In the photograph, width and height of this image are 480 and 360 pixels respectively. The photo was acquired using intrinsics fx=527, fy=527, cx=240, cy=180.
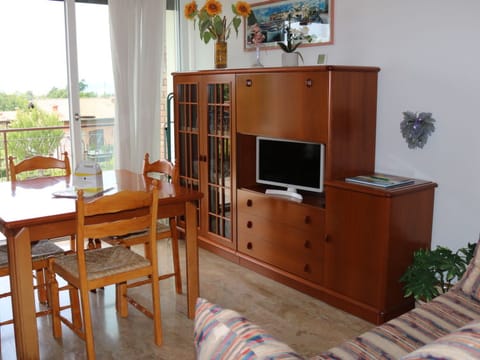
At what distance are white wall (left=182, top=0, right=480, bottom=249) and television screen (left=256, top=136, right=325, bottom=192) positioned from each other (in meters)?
0.42

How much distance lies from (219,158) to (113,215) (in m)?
1.56

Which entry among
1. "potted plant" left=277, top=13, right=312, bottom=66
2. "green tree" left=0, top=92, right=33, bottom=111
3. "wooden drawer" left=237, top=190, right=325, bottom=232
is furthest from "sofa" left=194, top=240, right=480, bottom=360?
"green tree" left=0, top=92, right=33, bottom=111

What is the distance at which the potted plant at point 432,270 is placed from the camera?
2771 millimetres

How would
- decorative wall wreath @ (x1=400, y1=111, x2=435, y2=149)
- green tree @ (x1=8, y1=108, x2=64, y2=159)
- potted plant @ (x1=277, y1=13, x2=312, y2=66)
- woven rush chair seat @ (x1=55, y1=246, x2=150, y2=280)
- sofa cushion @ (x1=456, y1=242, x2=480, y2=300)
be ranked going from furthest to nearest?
green tree @ (x1=8, y1=108, x2=64, y2=159) → potted plant @ (x1=277, y1=13, x2=312, y2=66) → decorative wall wreath @ (x1=400, y1=111, x2=435, y2=149) → woven rush chair seat @ (x1=55, y1=246, x2=150, y2=280) → sofa cushion @ (x1=456, y1=242, x2=480, y2=300)

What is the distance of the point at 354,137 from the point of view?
131 inches

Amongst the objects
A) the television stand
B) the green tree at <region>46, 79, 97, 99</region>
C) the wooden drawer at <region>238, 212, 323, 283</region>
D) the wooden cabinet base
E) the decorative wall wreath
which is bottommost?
the wooden cabinet base

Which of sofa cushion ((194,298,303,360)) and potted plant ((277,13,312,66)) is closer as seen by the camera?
sofa cushion ((194,298,303,360))

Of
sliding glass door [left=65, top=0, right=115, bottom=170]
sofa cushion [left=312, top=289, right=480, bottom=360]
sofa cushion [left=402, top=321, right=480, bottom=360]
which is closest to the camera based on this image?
sofa cushion [left=402, top=321, right=480, bottom=360]

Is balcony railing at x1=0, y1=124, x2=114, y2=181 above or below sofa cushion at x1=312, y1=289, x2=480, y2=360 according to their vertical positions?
above

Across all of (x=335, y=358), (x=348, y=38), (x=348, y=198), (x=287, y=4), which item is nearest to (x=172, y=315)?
(x=348, y=198)

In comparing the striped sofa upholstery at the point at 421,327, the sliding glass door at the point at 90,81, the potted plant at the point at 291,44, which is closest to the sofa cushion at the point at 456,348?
the striped sofa upholstery at the point at 421,327

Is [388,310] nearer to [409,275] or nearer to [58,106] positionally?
[409,275]

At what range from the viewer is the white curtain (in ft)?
15.4

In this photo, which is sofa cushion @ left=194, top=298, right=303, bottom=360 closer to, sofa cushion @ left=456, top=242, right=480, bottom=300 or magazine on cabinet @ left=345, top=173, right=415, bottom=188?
sofa cushion @ left=456, top=242, right=480, bottom=300
